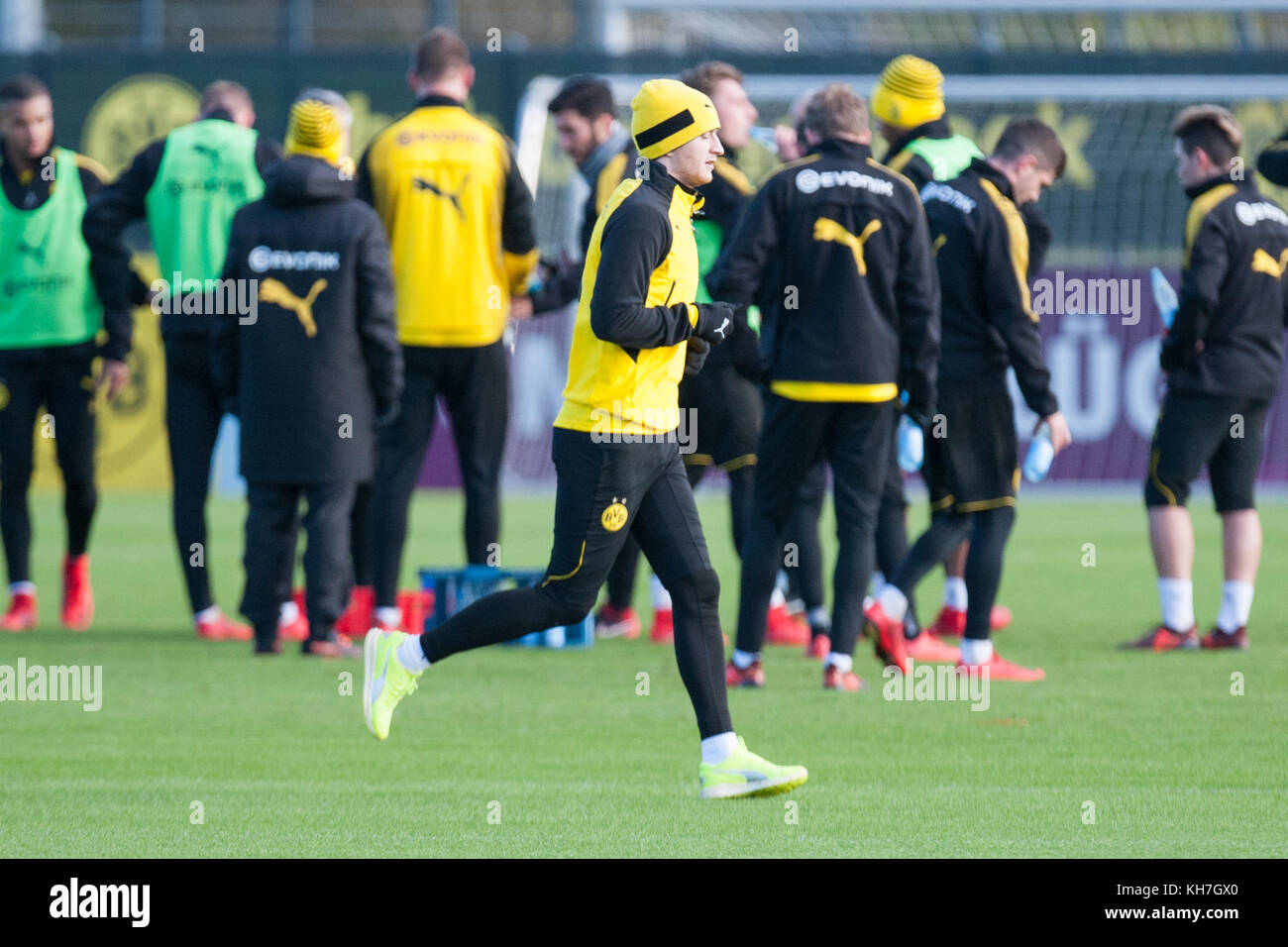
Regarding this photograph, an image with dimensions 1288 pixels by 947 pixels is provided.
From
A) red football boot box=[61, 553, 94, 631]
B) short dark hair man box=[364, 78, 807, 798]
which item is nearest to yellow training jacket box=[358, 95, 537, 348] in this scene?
red football boot box=[61, 553, 94, 631]

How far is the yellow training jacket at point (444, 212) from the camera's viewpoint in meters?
9.06

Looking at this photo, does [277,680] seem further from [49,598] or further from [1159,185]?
[1159,185]

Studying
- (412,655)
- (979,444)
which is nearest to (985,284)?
(979,444)

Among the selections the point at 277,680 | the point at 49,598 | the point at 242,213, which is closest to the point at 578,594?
the point at 277,680

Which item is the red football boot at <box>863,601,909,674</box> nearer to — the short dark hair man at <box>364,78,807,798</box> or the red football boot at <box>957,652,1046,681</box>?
the red football boot at <box>957,652,1046,681</box>

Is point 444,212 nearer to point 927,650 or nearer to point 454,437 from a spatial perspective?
point 454,437

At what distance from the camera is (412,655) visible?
19.8ft

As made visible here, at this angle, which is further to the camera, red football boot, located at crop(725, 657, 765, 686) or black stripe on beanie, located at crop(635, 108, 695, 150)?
red football boot, located at crop(725, 657, 765, 686)

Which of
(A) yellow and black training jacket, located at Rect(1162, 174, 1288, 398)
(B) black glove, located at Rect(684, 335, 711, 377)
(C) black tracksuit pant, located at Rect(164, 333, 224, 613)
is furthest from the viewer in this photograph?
(C) black tracksuit pant, located at Rect(164, 333, 224, 613)

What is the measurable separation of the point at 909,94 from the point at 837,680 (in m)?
2.52

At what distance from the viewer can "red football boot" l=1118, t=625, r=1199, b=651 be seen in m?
9.08

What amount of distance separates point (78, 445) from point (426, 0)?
1510 centimetres

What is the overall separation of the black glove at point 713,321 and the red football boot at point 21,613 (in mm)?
5013

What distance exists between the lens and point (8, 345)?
377 inches
